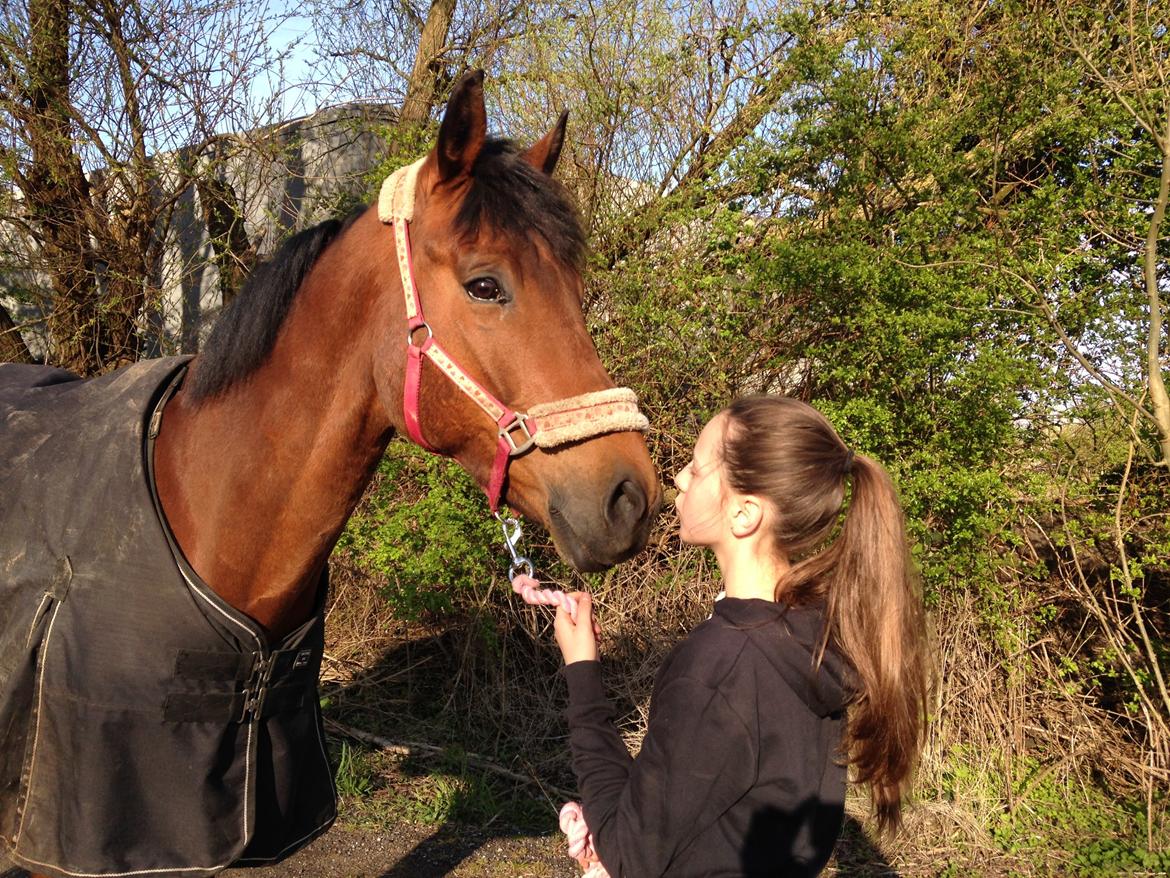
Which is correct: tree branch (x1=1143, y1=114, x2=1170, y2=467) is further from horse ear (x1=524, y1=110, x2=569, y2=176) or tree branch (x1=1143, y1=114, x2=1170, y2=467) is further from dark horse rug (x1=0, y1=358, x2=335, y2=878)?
dark horse rug (x1=0, y1=358, x2=335, y2=878)

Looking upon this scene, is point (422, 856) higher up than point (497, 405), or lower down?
lower down

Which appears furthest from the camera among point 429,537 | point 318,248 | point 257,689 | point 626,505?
point 429,537

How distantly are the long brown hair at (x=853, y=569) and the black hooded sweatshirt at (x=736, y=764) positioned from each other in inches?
2.8

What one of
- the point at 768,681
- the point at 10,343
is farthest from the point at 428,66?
the point at 768,681

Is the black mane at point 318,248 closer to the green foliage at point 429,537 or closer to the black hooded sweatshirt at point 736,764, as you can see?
the black hooded sweatshirt at point 736,764

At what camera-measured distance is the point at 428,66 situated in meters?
6.70

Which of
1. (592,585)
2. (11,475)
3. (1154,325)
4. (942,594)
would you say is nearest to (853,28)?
(1154,325)

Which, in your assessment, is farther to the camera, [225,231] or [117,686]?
[225,231]

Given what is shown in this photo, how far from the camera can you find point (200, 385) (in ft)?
6.59

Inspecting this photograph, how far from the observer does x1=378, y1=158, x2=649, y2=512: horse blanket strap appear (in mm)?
1683

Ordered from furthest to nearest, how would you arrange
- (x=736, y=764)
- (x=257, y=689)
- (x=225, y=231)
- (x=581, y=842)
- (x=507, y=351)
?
(x=225, y=231)
(x=257, y=689)
(x=507, y=351)
(x=581, y=842)
(x=736, y=764)

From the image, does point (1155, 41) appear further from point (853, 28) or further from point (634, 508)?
point (634, 508)

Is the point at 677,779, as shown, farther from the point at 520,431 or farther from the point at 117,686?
the point at 117,686

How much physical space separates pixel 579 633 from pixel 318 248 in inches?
46.0
